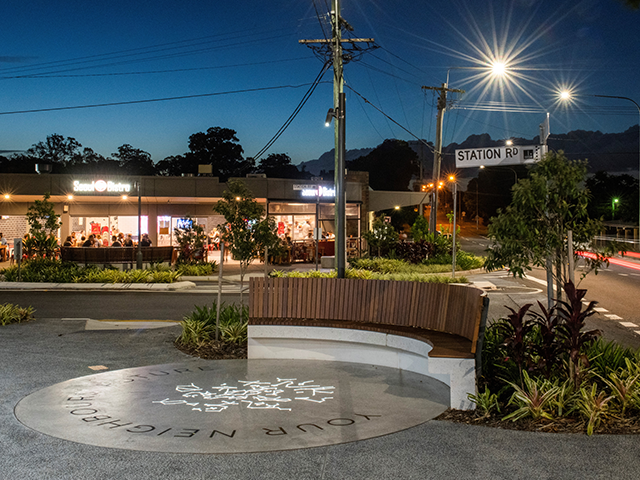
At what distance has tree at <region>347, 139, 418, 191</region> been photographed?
106 meters

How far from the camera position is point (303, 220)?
115ft

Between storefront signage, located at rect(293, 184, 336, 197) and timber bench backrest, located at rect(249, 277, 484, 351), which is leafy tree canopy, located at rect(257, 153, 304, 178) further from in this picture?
timber bench backrest, located at rect(249, 277, 484, 351)

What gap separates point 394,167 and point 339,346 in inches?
3916

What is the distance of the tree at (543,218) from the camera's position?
7320 millimetres

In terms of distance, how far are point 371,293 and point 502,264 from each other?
2149 mm

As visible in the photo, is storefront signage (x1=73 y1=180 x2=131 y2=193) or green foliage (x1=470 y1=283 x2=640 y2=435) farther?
storefront signage (x1=73 y1=180 x2=131 y2=193)

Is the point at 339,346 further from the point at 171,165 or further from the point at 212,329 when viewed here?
the point at 171,165

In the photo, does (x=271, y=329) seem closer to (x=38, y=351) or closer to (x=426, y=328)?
(x=426, y=328)

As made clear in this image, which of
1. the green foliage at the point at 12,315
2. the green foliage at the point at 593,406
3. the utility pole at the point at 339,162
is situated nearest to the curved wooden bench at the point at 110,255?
the green foliage at the point at 12,315

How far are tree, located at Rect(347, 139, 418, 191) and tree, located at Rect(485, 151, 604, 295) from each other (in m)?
98.2

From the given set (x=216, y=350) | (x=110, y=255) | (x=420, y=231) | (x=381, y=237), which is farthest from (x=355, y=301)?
(x=420, y=231)

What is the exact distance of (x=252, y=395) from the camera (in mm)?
6875

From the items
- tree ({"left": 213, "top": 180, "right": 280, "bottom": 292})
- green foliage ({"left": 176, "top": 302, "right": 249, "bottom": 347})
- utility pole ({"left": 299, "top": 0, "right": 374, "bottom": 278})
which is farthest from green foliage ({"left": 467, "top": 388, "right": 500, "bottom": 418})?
utility pole ({"left": 299, "top": 0, "right": 374, "bottom": 278})

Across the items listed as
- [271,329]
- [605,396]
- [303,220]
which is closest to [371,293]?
[271,329]
